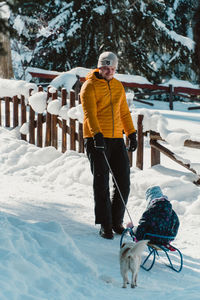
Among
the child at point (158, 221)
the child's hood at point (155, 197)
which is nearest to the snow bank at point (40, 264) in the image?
the child at point (158, 221)

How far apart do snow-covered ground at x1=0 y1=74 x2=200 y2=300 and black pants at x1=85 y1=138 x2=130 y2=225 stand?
0.25 metres

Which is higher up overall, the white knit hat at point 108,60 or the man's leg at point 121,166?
the white knit hat at point 108,60

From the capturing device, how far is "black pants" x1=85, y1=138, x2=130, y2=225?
14.8ft

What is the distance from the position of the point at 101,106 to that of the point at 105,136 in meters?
0.31

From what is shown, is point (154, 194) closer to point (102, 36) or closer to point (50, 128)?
point (50, 128)

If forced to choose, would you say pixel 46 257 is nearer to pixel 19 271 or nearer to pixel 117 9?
pixel 19 271

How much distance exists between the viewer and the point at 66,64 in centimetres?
A: 2067

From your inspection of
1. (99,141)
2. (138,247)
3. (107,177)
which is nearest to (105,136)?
(99,141)

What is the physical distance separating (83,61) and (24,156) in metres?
12.8

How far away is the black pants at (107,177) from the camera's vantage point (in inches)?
177

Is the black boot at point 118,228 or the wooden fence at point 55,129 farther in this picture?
the wooden fence at point 55,129

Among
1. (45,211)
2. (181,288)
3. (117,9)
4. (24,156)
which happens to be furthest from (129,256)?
(117,9)

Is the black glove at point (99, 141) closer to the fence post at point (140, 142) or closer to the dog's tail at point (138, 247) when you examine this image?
the dog's tail at point (138, 247)

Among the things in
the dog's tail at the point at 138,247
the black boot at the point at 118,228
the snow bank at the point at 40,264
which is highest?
the dog's tail at the point at 138,247
